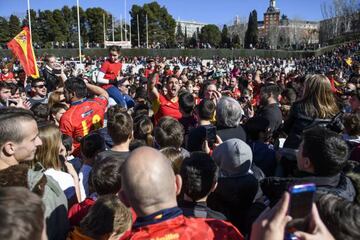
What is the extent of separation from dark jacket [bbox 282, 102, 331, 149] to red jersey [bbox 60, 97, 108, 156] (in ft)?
8.93

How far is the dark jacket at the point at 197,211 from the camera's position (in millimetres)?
2611

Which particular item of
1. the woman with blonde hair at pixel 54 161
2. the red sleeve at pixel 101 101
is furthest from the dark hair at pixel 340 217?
the red sleeve at pixel 101 101

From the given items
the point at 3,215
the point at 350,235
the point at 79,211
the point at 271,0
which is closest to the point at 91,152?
the point at 79,211

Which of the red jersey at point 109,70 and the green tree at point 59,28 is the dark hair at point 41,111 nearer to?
the red jersey at point 109,70

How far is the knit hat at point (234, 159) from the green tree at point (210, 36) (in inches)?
3753

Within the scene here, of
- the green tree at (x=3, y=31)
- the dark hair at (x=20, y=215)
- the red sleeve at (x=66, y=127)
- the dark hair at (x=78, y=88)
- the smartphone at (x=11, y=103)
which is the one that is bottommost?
the red sleeve at (x=66, y=127)

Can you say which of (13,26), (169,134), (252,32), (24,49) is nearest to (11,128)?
(169,134)

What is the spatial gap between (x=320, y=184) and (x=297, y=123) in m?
2.02

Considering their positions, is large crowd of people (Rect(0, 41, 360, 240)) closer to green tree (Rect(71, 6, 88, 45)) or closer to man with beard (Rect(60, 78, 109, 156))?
man with beard (Rect(60, 78, 109, 156))

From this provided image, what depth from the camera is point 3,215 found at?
155 cm

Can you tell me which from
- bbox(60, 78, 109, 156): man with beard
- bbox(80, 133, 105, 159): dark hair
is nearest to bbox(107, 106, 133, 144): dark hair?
bbox(80, 133, 105, 159): dark hair

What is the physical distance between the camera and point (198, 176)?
2.81 m

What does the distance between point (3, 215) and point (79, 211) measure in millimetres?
1530

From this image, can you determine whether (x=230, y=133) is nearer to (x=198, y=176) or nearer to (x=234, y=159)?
(x=234, y=159)
